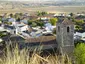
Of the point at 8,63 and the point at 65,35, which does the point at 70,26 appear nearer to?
the point at 65,35

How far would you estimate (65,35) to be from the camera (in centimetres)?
1691

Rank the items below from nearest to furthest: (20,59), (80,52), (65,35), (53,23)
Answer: (20,59) < (80,52) < (65,35) < (53,23)

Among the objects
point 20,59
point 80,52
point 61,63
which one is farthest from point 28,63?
point 80,52

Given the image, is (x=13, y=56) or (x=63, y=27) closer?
(x=13, y=56)

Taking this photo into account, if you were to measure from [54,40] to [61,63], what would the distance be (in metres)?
14.6

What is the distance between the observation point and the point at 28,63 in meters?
3.37

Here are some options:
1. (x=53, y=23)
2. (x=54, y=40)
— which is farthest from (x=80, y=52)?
(x=53, y=23)

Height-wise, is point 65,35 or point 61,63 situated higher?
point 61,63

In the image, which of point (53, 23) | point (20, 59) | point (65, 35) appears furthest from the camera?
point (53, 23)

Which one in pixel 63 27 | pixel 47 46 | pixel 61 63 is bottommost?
pixel 47 46

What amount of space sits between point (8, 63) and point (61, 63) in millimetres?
639

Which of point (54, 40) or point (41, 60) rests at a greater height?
point (41, 60)

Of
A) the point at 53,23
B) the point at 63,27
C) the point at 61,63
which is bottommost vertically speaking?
the point at 53,23

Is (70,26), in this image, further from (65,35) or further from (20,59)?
(20,59)
